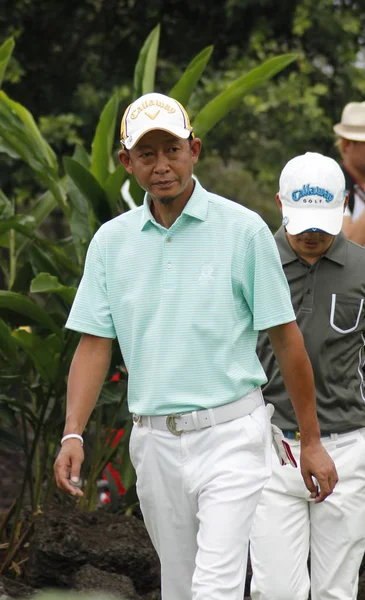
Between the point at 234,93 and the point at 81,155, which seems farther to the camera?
the point at 81,155

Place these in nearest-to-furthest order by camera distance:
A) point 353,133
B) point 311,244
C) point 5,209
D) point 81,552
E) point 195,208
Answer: point 195,208 → point 311,244 → point 81,552 → point 353,133 → point 5,209

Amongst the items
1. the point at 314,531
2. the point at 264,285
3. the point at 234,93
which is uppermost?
the point at 234,93

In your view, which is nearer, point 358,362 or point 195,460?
point 195,460

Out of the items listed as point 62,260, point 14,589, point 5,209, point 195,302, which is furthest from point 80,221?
point 195,302

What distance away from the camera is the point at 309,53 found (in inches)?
442

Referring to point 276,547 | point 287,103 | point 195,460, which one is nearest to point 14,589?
point 276,547

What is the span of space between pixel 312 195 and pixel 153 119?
2.92 ft

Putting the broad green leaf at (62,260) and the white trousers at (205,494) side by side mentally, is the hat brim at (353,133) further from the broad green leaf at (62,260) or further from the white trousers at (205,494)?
the white trousers at (205,494)

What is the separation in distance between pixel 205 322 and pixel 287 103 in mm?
6890

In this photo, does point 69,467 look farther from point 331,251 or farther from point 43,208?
point 43,208

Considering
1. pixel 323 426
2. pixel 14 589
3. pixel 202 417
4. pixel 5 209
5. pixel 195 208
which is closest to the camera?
pixel 202 417

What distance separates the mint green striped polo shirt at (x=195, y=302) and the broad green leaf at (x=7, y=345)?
6.11ft

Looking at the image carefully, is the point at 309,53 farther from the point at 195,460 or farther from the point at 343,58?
the point at 195,460

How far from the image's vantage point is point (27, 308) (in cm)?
596
